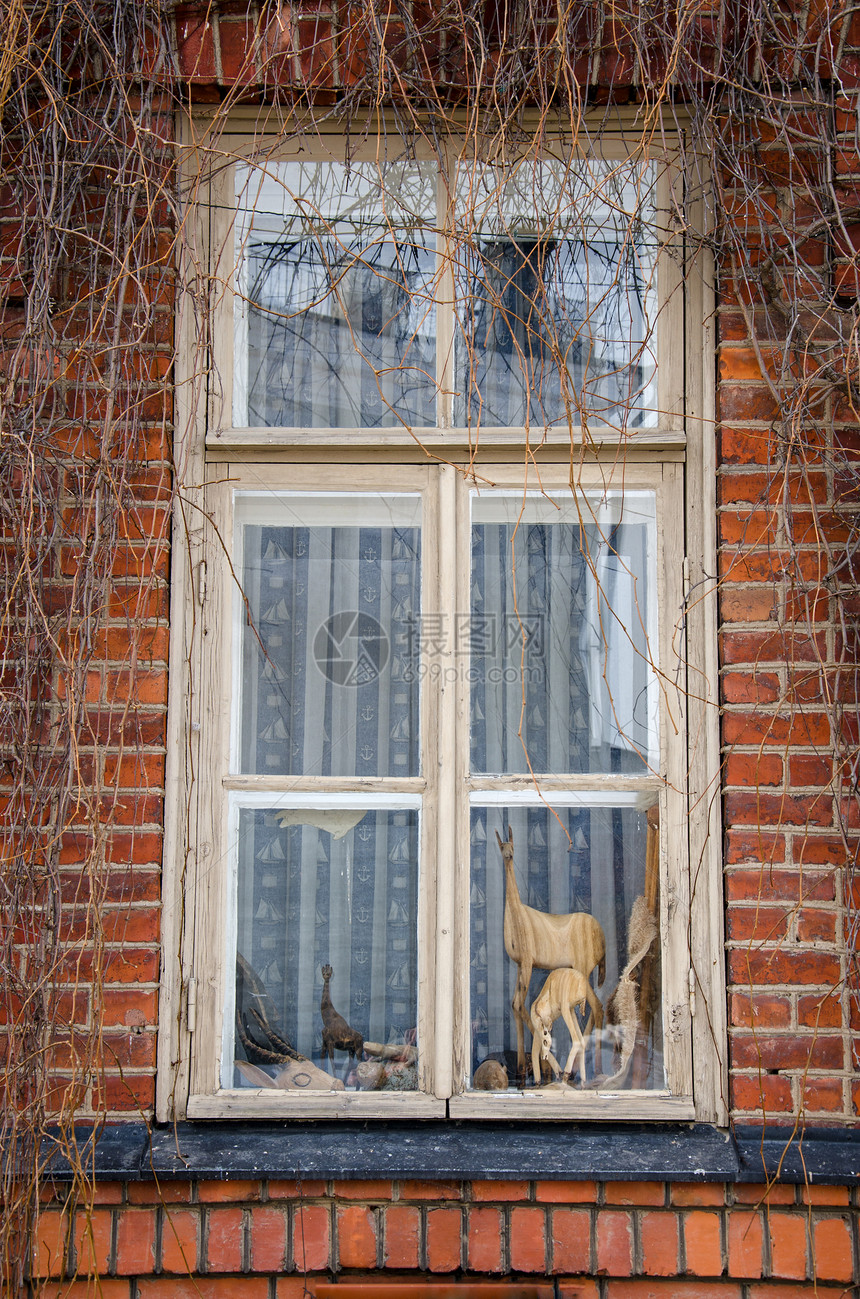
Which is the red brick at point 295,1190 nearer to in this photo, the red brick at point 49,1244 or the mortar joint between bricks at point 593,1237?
the red brick at point 49,1244

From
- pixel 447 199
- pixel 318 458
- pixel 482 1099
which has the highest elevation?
pixel 447 199

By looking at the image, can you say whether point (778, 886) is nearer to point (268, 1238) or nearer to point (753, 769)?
point (753, 769)

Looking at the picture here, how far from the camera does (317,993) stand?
1.93 m

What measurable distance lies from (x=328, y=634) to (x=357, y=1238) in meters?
1.18

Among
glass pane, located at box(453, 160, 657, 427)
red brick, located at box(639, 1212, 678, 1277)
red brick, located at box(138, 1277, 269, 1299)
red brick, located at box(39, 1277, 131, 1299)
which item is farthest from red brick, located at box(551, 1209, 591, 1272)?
glass pane, located at box(453, 160, 657, 427)

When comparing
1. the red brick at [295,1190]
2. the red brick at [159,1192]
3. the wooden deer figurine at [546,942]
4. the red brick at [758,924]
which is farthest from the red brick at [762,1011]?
the red brick at [159,1192]

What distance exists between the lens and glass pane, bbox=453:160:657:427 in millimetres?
2016

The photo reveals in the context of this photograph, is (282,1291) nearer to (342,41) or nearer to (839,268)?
(839,268)

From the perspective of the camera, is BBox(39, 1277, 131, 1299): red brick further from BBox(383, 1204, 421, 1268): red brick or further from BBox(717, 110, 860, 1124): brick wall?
BBox(717, 110, 860, 1124): brick wall

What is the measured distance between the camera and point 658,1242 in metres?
1.71

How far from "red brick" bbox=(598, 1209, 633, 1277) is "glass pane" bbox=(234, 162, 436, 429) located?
1.64 meters

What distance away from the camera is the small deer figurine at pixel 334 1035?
191 cm

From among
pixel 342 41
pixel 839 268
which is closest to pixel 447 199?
pixel 342 41

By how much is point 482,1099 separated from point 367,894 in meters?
0.47
